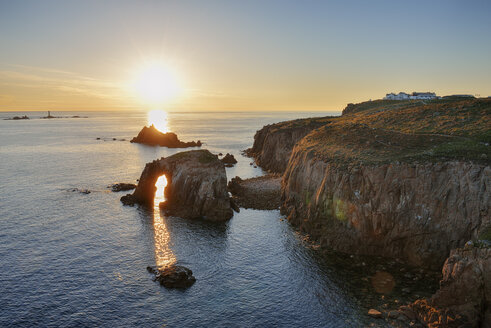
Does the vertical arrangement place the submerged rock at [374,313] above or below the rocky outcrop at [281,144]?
below

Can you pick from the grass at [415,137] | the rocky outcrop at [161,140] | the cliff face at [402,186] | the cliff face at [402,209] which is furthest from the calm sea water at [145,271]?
the rocky outcrop at [161,140]

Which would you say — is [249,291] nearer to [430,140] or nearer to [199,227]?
[199,227]

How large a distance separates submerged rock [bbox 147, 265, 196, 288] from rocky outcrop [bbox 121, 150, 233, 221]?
68.6 ft

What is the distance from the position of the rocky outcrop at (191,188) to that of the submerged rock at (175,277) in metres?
20.9

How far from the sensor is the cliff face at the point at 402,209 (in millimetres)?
42438

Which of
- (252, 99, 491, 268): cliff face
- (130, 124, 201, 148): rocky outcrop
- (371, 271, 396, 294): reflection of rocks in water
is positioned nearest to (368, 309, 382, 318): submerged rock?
(371, 271, 396, 294): reflection of rocks in water

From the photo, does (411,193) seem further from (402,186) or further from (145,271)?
(145,271)

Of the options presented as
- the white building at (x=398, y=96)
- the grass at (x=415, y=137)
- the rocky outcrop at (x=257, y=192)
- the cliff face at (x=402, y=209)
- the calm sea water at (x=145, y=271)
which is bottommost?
the calm sea water at (x=145, y=271)

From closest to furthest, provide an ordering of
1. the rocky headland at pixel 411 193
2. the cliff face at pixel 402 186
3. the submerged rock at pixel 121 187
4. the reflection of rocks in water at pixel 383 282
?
the reflection of rocks in water at pixel 383 282, the rocky headland at pixel 411 193, the cliff face at pixel 402 186, the submerged rock at pixel 121 187

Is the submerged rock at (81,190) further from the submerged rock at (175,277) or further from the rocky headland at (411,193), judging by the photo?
the rocky headland at (411,193)

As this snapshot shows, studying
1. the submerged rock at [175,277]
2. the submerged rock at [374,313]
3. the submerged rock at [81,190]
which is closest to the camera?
the submerged rock at [374,313]

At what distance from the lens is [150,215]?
66.0 m

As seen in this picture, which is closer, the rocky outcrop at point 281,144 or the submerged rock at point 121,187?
the submerged rock at point 121,187

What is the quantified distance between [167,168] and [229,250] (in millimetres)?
30578
